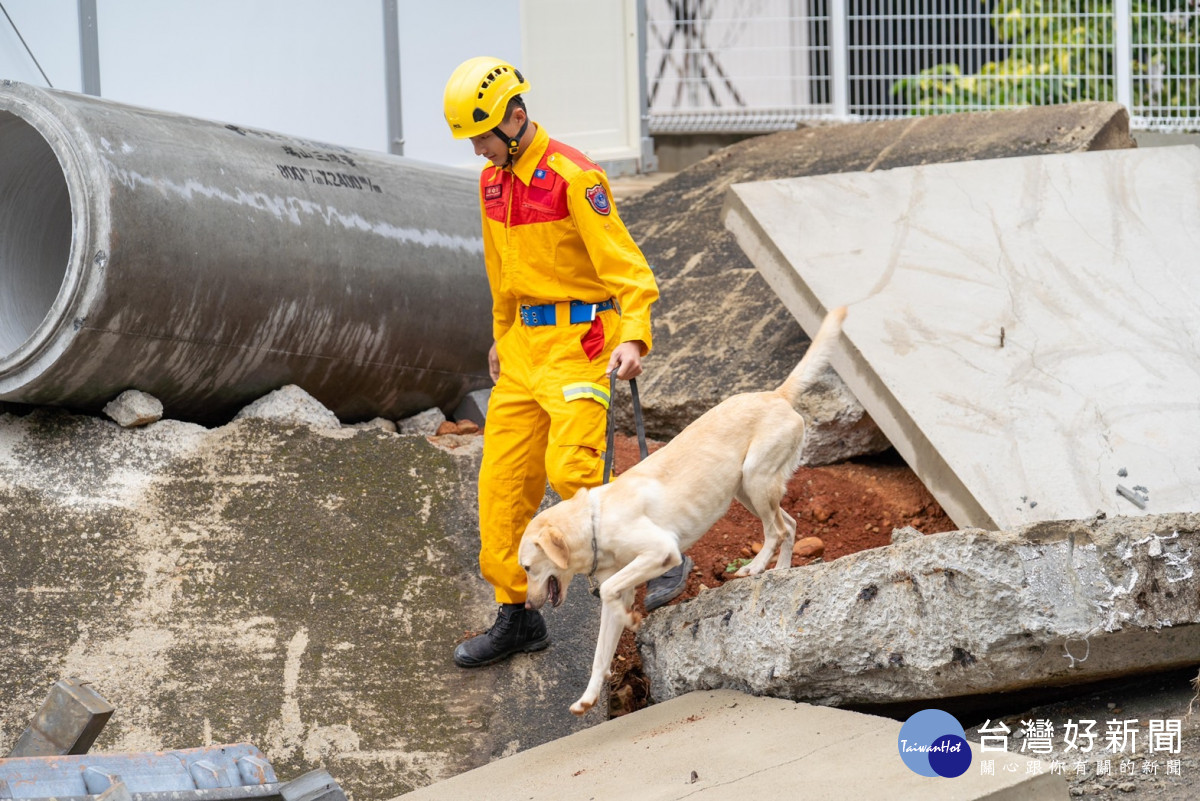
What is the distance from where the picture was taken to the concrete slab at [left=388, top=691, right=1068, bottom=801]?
114 inches

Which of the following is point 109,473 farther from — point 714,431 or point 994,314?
point 994,314

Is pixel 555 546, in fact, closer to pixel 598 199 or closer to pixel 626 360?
pixel 626 360

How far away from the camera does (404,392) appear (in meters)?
5.99

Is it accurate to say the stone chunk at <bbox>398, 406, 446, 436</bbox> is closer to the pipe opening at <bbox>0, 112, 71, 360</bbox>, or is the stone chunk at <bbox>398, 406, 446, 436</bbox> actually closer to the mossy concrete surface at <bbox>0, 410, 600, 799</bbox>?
the mossy concrete surface at <bbox>0, 410, 600, 799</bbox>

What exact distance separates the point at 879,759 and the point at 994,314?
313 centimetres

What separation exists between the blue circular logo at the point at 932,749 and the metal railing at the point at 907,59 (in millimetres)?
8036

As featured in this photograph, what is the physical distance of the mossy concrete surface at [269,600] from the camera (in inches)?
160

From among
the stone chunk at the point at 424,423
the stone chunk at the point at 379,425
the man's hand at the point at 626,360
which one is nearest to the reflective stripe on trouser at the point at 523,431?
the man's hand at the point at 626,360

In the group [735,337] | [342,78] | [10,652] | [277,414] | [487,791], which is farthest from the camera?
[342,78]

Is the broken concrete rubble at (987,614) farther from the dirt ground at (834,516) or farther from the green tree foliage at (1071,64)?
the green tree foliage at (1071,64)

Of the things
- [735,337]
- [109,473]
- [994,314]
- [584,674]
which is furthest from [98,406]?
[994,314]

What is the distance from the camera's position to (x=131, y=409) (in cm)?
499

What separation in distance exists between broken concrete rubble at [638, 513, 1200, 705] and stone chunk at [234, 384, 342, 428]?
2.50m

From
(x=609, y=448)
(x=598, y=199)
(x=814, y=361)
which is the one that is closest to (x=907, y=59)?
(x=814, y=361)
